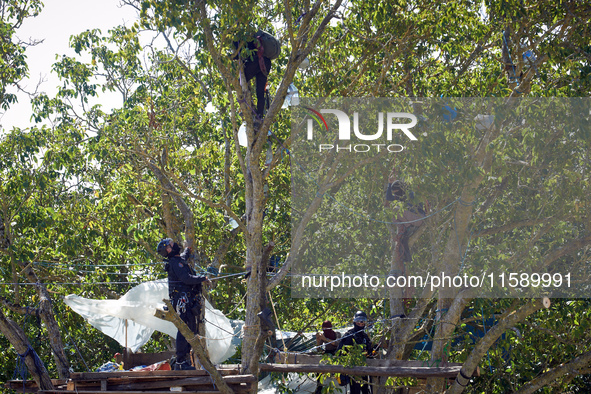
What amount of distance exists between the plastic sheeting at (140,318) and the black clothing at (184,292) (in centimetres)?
38

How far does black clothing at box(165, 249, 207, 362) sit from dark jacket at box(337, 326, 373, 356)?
6.34 ft

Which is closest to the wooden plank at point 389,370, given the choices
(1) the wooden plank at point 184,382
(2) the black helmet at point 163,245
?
(1) the wooden plank at point 184,382

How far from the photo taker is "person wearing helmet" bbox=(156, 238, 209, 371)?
8.19 meters

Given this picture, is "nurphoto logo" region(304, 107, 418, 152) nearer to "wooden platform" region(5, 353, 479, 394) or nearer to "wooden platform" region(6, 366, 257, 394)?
"wooden platform" region(5, 353, 479, 394)

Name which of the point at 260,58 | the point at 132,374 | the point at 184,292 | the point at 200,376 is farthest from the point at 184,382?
the point at 260,58

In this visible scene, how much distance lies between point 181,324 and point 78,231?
17.4 feet

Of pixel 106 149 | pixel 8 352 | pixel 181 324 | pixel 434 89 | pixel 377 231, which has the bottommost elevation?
pixel 8 352

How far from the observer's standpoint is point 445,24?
30.8 ft

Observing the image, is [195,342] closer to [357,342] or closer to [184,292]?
[184,292]

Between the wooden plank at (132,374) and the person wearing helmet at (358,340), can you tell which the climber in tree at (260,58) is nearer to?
the person wearing helmet at (358,340)

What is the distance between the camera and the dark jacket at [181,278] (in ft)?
26.8

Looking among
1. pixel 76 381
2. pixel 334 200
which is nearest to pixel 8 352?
pixel 76 381

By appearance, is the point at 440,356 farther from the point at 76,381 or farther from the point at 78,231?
the point at 78,231

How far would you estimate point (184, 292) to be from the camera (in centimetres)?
840
